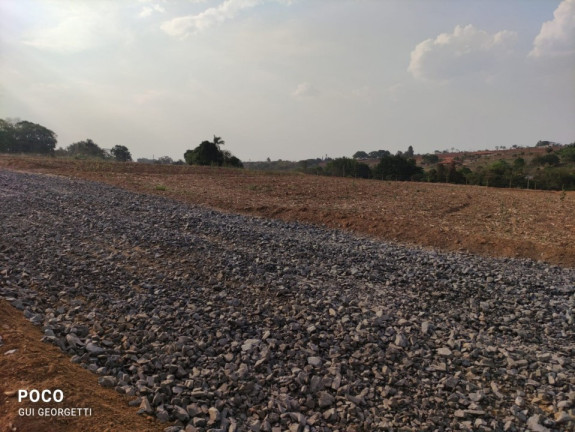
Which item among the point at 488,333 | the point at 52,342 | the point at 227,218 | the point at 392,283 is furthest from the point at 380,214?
the point at 52,342

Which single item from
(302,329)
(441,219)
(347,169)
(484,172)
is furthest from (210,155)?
(302,329)

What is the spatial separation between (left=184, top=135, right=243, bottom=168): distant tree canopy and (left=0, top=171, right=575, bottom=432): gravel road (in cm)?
3942

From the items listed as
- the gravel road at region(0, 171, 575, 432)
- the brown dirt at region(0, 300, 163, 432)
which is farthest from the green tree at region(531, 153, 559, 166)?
the brown dirt at region(0, 300, 163, 432)

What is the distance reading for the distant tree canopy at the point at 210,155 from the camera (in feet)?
154

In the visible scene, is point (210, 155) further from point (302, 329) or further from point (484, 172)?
point (302, 329)

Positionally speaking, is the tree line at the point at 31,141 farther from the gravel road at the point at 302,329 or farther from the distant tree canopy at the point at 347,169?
the gravel road at the point at 302,329

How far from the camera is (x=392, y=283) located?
6.34 meters

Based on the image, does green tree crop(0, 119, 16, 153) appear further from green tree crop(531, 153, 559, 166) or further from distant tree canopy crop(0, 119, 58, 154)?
green tree crop(531, 153, 559, 166)

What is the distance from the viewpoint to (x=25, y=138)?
5753cm

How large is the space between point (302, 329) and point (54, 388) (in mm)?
2647

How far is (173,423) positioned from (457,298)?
4559 millimetres

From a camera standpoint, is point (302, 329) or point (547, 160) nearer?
point (302, 329)

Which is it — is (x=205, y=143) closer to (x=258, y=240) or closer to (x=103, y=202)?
(x=103, y=202)

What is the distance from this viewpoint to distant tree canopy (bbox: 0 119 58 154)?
5491 cm
